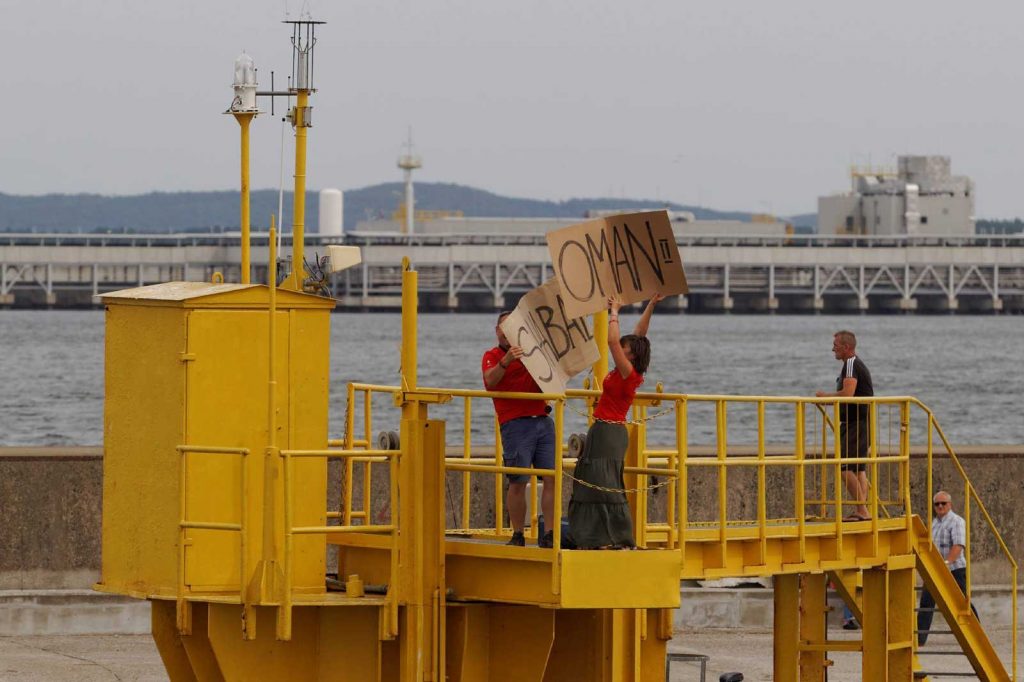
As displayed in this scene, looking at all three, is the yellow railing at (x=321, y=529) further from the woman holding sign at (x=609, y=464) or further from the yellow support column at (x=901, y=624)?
the yellow support column at (x=901, y=624)

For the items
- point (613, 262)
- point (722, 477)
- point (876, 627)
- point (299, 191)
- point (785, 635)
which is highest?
point (299, 191)

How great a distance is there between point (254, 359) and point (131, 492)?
1.12 meters

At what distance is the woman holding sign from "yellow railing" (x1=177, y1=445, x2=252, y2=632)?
188cm

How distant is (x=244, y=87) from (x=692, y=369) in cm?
9572

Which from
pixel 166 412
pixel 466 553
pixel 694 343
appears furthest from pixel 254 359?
pixel 694 343

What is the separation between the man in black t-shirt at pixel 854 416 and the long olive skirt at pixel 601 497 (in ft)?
10.6

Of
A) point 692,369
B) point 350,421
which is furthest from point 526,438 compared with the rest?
point 692,369

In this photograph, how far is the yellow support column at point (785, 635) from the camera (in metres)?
15.2

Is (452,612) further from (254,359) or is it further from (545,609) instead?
(254,359)

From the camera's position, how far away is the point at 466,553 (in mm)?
12031

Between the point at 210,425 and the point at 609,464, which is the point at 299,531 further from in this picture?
the point at 609,464

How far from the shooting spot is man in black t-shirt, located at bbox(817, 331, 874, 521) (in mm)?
14773

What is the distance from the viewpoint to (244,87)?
12.6 meters

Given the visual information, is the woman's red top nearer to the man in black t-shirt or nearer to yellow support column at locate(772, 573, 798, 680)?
the man in black t-shirt
